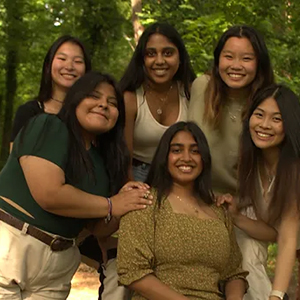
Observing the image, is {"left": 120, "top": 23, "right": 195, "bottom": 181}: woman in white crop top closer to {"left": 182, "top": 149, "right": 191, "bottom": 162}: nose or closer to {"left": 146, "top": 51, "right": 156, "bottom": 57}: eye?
{"left": 146, "top": 51, "right": 156, "bottom": 57}: eye

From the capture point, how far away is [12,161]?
2.92 meters

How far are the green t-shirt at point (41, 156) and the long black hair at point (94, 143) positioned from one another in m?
0.05

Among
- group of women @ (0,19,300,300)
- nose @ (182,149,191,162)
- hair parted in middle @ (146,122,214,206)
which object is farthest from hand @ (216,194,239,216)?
nose @ (182,149,191,162)

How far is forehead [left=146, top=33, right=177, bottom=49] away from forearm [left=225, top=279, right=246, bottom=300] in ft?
5.59

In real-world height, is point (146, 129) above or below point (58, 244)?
above

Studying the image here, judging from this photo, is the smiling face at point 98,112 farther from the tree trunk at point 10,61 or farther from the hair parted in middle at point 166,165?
the tree trunk at point 10,61

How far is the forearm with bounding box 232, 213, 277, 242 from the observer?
3.29 m

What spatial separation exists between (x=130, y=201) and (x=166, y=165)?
311 mm

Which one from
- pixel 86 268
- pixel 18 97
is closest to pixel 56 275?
pixel 86 268

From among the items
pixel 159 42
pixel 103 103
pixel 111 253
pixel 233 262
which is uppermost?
pixel 159 42

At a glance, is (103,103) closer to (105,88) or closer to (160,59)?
(105,88)

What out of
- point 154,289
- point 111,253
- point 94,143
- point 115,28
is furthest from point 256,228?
point 115,28

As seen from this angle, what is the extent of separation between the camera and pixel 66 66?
143 inches

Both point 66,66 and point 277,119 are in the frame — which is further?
point 66,66
